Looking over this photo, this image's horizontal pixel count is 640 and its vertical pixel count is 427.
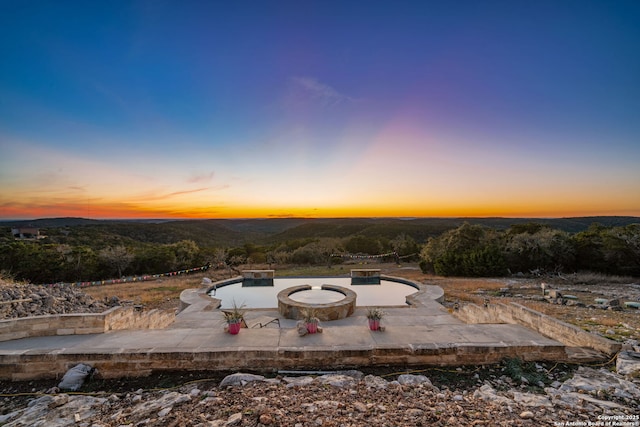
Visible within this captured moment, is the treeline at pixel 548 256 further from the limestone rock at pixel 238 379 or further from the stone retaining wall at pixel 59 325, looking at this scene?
the stone retaining wall at pixel 59 325

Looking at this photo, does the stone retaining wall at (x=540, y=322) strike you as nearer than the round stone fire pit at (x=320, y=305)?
Yes

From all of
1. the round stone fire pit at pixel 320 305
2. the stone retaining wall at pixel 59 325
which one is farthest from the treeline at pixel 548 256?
the stone retaining wall at pixel 59 325

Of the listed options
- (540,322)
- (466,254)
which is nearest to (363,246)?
(466,254)

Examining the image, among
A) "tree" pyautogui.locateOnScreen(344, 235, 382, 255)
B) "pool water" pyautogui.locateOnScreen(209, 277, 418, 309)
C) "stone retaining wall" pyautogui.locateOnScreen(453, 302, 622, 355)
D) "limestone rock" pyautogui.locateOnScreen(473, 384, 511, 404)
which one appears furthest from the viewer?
"tree" pyautogui.locateOnScreen(344, 235, 382, 255)

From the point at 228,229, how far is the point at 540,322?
53.4m

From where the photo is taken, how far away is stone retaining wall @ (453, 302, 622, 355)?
4.61 metres

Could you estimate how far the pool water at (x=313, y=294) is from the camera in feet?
28.1

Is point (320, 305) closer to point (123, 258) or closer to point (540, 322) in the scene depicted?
point (540, 322)

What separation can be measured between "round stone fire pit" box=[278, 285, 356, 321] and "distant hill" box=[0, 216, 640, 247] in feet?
96.2

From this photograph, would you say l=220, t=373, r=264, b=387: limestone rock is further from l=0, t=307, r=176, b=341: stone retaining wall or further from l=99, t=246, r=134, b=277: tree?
l=99, t=246, r=134, b=277: tree

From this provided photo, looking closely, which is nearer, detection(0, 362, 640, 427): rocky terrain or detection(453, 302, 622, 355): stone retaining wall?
detection(0, 362, 640, 427): rocky terrain

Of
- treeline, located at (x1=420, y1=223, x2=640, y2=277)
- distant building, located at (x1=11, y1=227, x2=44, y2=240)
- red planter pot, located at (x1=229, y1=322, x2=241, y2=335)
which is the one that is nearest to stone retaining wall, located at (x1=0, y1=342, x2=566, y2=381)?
red planter pot, located at (x1=229, y1=322, x2=241, y2=335)

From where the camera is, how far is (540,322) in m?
5.50

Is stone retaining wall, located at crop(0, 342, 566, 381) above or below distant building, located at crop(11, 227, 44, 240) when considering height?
below
